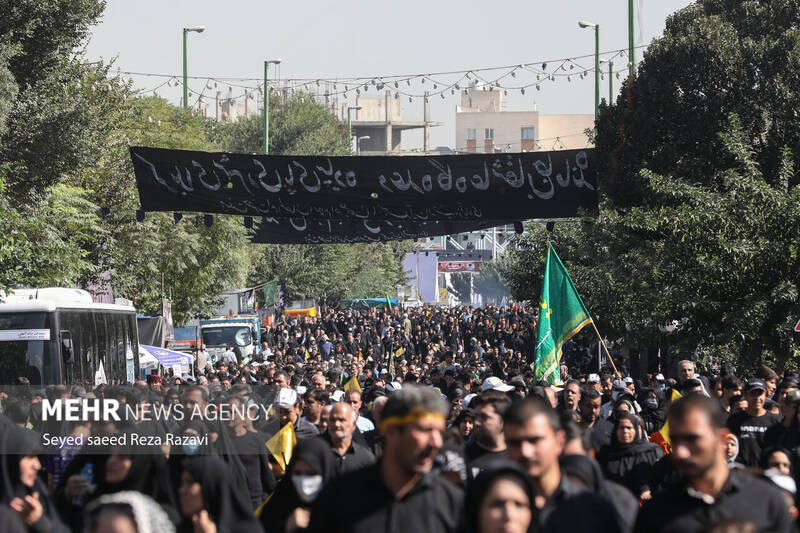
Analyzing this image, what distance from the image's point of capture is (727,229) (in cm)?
1588

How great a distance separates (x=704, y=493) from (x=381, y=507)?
1.17 meters

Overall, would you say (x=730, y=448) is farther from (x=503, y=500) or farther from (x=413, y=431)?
(x=503, y=500)

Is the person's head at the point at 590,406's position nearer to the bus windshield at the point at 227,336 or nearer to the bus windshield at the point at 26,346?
the bus windshield at the point at 26,346

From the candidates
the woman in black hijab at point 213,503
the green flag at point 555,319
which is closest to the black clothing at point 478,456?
the woman in black hijab at point 213,503

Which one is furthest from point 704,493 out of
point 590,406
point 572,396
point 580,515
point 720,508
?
point 572,396

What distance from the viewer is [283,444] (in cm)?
945

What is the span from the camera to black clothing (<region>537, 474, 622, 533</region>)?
4203mm

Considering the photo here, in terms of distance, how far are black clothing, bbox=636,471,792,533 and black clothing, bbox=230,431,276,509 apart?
13.9ft

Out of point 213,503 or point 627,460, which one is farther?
point 627,460

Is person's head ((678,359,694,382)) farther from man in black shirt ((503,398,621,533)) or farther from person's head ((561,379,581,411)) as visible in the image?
man in black shirt ((503,398,621,533))

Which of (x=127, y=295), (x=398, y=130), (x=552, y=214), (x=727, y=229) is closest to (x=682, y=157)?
(x=552, y=214)

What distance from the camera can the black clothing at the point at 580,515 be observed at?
4203 mm

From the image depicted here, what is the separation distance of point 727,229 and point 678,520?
40.3 ft

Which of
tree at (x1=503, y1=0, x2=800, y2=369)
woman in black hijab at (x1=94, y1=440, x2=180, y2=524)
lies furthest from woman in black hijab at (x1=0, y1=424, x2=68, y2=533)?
tree at (x1=503, y1=0, x2=800, y2=369)
